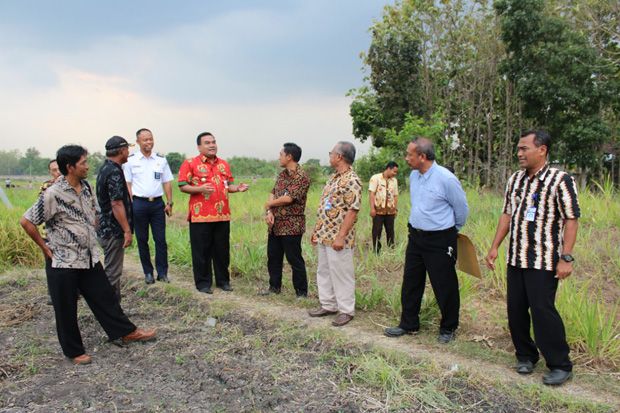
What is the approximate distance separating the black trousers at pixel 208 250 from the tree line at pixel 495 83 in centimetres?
864

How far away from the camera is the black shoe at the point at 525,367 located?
10.6 ft

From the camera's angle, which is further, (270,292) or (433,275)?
(270,292)

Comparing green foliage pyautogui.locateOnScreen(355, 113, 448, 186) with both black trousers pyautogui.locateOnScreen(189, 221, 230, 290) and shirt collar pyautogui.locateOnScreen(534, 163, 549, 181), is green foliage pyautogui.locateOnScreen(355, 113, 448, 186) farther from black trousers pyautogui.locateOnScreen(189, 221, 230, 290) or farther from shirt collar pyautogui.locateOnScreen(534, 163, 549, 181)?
shirt collar pyautogui.locateOnScreen(534, 163, 549, 181)

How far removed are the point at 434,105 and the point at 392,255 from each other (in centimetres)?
1403

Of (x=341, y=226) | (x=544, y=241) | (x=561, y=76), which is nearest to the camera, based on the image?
(x=544, y=241)

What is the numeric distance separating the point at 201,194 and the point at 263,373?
240 cm

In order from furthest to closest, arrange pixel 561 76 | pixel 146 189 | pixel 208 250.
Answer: pixel 561 76, pixel 146 189, pixel 208 250

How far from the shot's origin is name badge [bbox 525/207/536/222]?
3117 millimetres

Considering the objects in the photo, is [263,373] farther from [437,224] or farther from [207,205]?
[207,205]

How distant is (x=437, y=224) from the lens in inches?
145

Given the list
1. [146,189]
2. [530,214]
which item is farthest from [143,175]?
[530,214]

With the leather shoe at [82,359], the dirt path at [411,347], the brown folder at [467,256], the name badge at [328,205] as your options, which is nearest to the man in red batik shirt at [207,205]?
the dirt path at [411,347]

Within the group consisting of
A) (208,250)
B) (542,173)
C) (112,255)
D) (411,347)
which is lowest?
(411,347)

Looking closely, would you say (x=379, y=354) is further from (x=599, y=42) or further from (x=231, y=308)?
(x=599, y=42)
